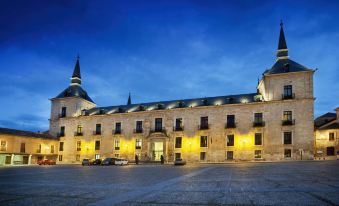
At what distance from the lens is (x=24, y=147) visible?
4391 cm

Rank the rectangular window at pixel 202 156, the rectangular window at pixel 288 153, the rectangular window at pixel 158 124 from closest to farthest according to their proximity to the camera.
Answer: the rectangular window at pixel 288 153
the rectangular window at pixel 202 156
the rectangular window at pixel 158 124

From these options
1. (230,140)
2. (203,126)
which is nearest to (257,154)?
(230,140)

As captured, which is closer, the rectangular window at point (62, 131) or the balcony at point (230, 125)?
the balcony at point (230, 125)

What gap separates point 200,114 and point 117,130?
51.7 ft

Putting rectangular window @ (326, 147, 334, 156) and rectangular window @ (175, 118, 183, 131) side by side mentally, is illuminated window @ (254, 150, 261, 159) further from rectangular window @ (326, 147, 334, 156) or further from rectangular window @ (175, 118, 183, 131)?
rectangular window @ (326, 147, 334, 156)

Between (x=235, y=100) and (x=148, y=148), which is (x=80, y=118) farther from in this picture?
(x=235, y=100)

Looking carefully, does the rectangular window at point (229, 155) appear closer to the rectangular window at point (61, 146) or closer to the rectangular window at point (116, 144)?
the rectangular window at point (116, 144)

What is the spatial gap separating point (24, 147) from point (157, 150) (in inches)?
868

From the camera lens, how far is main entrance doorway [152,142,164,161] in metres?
45.3

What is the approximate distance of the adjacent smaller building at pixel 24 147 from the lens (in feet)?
132

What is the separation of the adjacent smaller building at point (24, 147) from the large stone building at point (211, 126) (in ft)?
9.38

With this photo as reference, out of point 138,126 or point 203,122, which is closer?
point 203,122

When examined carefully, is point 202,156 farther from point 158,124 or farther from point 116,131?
point 116,131

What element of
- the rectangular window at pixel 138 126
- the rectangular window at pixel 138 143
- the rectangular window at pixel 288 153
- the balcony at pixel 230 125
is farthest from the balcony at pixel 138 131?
the rectangular window at pixel 288 153
